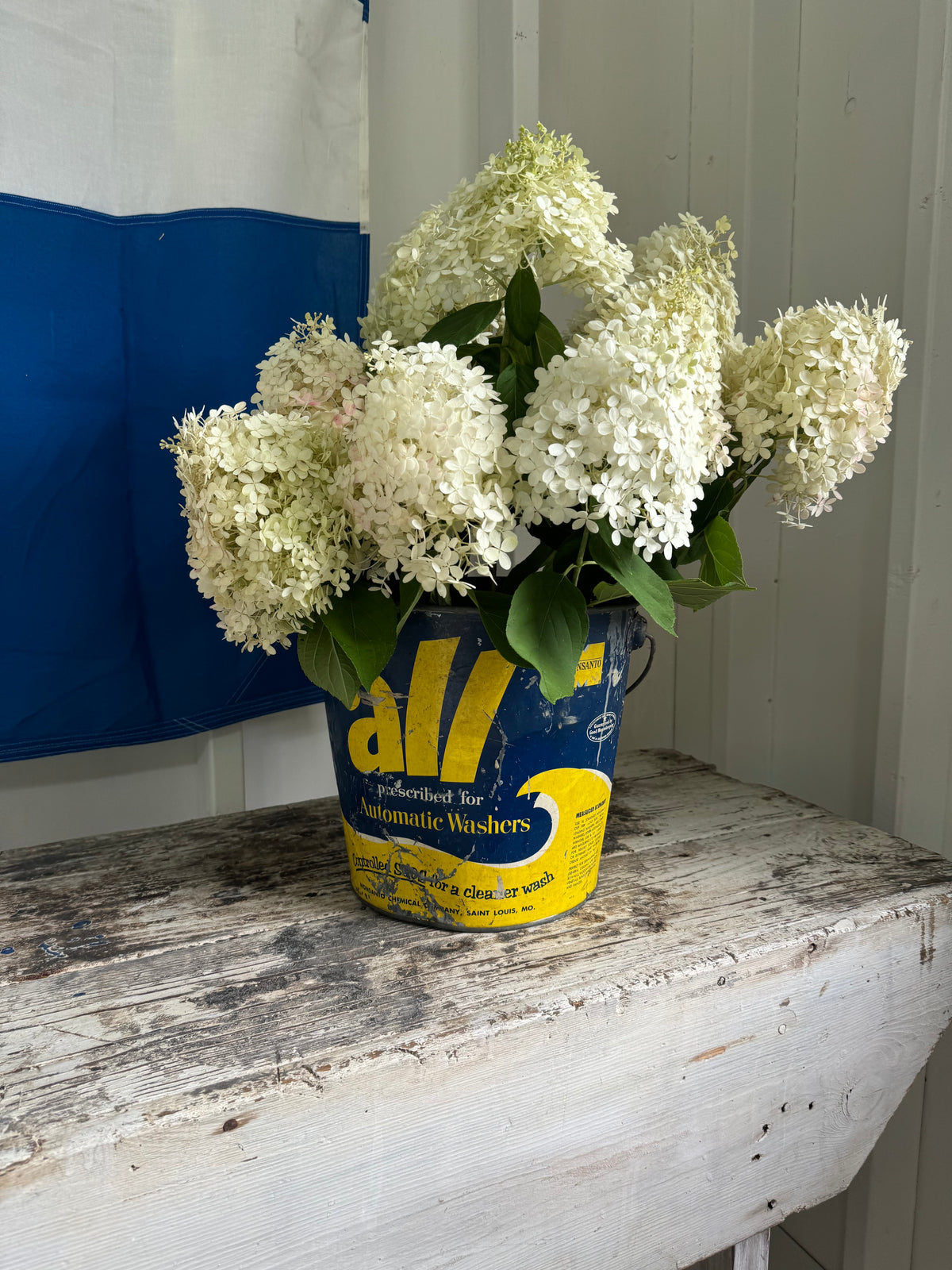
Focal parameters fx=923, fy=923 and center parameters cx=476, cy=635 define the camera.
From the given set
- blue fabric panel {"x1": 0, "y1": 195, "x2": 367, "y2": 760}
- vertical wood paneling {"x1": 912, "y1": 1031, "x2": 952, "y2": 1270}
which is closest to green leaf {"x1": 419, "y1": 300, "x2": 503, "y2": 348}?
blue fabric panel {"x1": 0, "y1": 195, "x2": 367, "y2": 760}

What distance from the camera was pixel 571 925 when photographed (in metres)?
0.75

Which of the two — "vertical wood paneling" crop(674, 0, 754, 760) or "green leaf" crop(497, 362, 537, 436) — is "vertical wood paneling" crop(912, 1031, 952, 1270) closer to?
"vertical wood paneling" crop(674, 0, 754, 760)

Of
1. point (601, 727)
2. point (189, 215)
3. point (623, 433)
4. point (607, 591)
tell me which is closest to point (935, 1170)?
point (601, 727)

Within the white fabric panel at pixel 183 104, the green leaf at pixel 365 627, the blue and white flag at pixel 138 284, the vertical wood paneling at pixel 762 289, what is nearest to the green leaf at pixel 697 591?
the green leaf at pixel 365 627

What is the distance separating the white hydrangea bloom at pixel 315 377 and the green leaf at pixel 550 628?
0.65ft

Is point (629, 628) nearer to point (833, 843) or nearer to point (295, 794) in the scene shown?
point (833, 843)

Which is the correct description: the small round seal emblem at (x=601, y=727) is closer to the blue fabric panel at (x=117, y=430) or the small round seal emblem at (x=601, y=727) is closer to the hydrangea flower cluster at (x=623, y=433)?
the hydrangea flower cluster at (x=623, y=433)

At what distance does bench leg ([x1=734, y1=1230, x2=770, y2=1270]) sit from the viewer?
0.79 m

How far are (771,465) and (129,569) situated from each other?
0.75m

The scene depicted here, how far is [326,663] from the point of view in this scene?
2.23 feet

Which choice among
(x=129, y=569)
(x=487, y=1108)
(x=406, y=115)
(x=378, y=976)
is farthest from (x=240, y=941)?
(x=406, y=115)

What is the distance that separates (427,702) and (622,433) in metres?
0.25

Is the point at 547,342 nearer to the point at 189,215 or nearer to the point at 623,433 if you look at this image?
the point at 623,433

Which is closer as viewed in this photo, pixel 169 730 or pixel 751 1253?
pixel 751 1253
